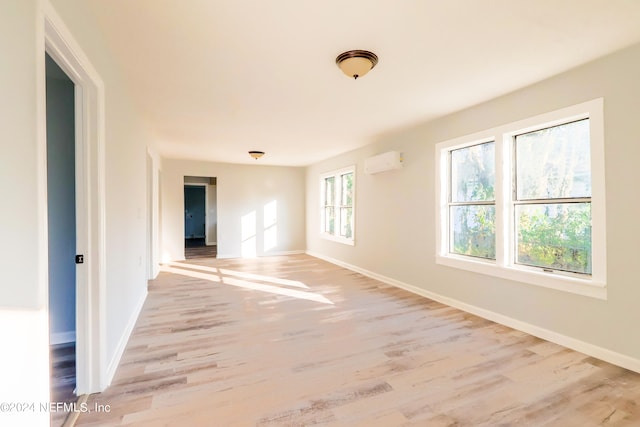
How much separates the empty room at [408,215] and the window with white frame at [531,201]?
20 millimetres

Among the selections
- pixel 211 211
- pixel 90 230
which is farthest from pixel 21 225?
pixel 211 211

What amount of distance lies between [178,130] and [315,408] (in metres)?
4.25

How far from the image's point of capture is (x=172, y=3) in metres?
1.76

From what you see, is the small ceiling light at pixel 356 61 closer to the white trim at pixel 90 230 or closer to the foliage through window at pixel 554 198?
the white trim at pixel 90 230

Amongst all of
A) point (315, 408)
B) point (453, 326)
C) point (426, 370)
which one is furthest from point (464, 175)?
point (315, 408)

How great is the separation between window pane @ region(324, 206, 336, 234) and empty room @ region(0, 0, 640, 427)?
2.77m

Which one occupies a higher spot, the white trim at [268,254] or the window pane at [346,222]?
the window pane at [346,222]

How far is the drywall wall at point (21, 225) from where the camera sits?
37.2 inches

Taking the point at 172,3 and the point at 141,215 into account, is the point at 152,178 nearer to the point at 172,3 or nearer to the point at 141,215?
the point at 141,215

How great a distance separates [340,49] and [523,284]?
2.88 m

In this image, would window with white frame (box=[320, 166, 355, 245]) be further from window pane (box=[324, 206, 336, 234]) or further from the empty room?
the empty room

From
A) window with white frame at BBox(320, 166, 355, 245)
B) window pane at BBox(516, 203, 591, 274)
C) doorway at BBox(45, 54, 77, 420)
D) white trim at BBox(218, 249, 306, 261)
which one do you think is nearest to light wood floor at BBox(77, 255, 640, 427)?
doorway at BBox(45, 54, 77, 420)

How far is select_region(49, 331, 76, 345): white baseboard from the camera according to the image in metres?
2.60

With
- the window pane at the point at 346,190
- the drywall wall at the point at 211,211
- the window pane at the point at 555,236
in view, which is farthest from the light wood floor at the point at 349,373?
the drywall wall at the point at 211,211
